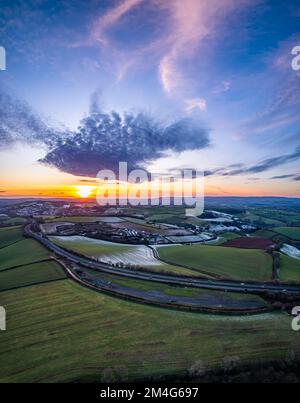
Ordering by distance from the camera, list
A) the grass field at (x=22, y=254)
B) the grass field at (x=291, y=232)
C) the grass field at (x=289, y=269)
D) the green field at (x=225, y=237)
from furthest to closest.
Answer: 1. the grass field at (x=291, y=232)
2. the green field at (x=225, y=237)
3. the grass field at (x=22, y=254)
4. the grass field at (x=289, y=269)

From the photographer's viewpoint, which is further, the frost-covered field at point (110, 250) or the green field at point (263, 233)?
the green field at point (263, 233)

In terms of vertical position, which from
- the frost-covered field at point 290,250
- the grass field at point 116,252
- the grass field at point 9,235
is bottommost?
the frost-covered field at point 290,250

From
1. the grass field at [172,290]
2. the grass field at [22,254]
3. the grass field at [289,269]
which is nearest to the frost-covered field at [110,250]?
the grass field at [22,254]

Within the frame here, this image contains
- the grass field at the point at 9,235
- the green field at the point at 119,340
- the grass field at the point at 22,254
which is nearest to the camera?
the green field at the point at 119,340

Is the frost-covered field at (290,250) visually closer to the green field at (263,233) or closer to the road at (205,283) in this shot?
the green field at (263,233)

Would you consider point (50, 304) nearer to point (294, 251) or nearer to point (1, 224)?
point (294, 251)

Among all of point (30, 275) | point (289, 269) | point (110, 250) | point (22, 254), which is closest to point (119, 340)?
point (30, 275)
